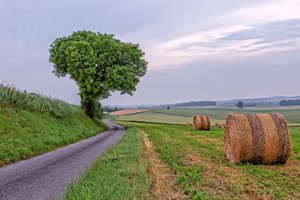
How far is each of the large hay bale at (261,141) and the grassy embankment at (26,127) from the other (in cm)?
868

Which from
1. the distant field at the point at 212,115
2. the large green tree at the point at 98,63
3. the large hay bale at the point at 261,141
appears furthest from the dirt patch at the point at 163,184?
the distant field at the point at 212,115

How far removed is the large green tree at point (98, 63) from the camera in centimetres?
4506

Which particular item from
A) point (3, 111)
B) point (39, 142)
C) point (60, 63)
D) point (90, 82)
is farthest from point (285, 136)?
point (60, 63)

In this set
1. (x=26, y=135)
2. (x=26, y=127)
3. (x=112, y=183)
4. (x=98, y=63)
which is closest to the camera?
(x=112, y=183)

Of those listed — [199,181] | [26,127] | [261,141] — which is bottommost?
[199,181]

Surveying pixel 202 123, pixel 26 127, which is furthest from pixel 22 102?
pixel 202 123

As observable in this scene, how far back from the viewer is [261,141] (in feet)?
40.8

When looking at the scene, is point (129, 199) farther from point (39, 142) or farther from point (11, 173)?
point (39, 142)

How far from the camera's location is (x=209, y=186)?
816 centimetres

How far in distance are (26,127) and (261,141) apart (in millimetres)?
13245

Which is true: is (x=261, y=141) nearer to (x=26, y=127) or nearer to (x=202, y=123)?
(x=26, y=127)

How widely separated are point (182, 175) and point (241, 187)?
179 centimetres

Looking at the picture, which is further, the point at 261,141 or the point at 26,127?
the point at 26,127

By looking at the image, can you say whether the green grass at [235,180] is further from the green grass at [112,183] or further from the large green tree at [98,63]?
the large green tree at [98,63]
